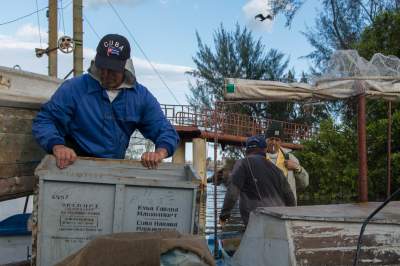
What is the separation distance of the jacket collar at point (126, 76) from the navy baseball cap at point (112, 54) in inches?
2.8

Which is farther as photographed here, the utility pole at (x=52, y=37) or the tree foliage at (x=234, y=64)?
the tree foliage at (x=234, y=64)

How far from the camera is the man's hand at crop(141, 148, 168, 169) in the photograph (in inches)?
168

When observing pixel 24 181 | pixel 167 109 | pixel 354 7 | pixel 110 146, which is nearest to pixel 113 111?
pixel 110 146

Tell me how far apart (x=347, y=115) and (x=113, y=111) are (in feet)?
61.8

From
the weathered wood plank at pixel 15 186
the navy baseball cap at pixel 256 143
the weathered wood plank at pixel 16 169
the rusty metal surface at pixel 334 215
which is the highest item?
the navy baseball cap at pixel 256 143

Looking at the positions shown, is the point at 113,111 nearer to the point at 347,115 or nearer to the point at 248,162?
the point at 248,162

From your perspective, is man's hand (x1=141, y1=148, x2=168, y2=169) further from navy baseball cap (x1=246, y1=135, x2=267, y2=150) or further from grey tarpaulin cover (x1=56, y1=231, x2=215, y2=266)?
navy baseball cap (x1=246, y1=135, x2=267, y2=150)

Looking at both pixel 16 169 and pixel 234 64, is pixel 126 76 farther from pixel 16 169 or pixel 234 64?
pixel 234 64

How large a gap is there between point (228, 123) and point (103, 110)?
1081 inches

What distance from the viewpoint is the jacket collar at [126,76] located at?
4.42 metres

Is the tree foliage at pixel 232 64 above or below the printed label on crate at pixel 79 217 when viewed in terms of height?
above

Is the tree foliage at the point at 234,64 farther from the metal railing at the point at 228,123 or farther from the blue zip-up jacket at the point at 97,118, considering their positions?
the blue zip-up jacket at the point at 97,118

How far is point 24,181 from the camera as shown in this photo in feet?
15.6

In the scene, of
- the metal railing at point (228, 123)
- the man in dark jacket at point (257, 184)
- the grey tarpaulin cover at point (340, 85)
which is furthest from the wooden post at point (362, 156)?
the metal railing at point (228, 123)
